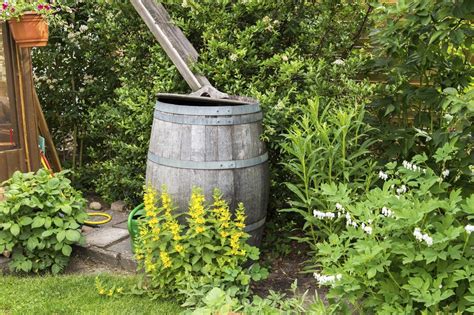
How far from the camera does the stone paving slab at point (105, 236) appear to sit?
367cm

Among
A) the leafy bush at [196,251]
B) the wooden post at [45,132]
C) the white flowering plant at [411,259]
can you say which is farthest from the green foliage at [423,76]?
the wooden post at [45,132]

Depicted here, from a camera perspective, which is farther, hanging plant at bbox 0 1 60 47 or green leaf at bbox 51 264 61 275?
hanging plant at bbox 0 1 60 47

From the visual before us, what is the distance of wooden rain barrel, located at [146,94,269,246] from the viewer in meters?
3.04

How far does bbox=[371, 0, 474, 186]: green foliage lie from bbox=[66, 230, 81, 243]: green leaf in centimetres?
190

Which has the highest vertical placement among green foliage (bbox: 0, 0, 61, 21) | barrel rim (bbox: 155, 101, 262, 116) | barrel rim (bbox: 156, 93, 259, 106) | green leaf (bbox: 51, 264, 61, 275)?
green foliage (bbox: 0, 0, 61, 21)

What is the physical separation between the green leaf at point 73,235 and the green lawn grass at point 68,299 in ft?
0.76

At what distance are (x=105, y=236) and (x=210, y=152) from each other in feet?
3.97

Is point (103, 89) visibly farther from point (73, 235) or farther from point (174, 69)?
point (73, 235)

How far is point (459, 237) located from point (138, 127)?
7.90ft

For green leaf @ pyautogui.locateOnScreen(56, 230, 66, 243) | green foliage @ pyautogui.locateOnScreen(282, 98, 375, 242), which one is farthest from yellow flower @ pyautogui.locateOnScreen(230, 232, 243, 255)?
green leaf @ pyautogui.locateOnScreen(56, 230, 66, 243)

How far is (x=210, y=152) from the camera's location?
9.99 feet

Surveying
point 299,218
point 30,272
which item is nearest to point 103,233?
point 30,272

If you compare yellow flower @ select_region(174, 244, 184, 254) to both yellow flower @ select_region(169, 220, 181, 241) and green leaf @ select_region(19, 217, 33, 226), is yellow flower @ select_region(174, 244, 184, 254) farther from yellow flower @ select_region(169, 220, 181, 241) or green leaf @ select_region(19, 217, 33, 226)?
green leaf @ select_region(19, 217, 33, 226)

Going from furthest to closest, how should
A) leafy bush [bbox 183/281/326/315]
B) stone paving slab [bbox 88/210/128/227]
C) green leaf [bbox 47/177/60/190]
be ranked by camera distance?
stone paving slab [bbox 88/210/128/227]
green leaf [bbox 47/177/60/190]
leafy bush [bbox 183/281/326/315]
